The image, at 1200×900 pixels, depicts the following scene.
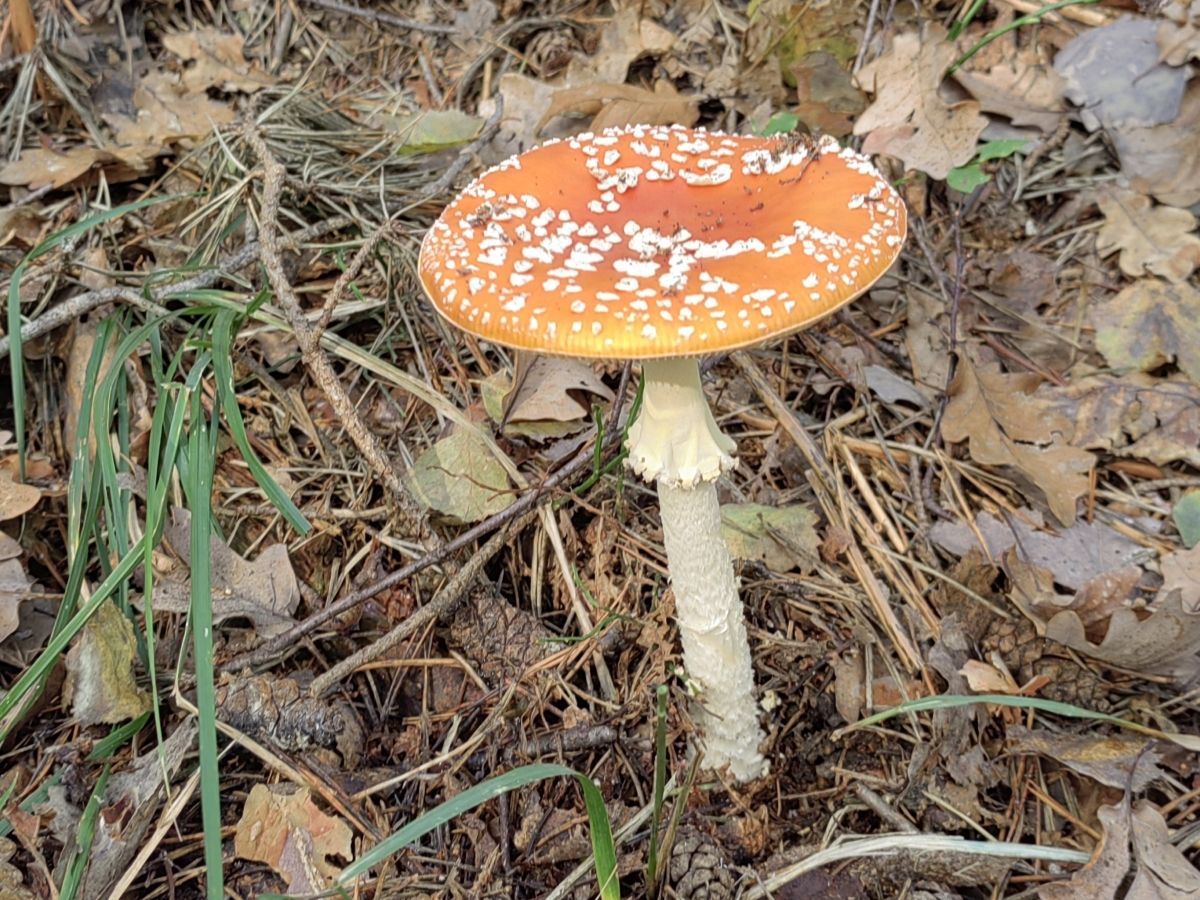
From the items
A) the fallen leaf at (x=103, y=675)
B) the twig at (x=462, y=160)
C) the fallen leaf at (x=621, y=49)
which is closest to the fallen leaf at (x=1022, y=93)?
the fallen leaf at (x=621, y=49)

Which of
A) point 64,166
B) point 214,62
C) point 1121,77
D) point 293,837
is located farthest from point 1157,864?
point 214,62

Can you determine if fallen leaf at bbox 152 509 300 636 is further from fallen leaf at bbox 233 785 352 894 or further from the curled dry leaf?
the curled dry leaf

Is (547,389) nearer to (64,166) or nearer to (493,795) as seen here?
(493,795)

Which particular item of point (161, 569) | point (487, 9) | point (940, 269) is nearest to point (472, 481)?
point (161, 569)

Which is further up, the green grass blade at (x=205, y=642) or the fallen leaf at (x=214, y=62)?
the fallen leaf at (x=214, y=62)

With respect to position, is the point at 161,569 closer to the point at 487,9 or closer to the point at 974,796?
the point at 974,796

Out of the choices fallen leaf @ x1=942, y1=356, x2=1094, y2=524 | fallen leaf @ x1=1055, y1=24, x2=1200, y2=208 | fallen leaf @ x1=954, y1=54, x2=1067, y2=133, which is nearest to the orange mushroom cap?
fallen leaf @ x1=942, y1=356, x2=1094, y2=524

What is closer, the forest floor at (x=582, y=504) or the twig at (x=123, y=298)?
the forest floor at (x=582, y=504)

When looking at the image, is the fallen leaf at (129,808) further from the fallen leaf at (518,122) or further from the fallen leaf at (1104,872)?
the fallen leaf at (518,122)
